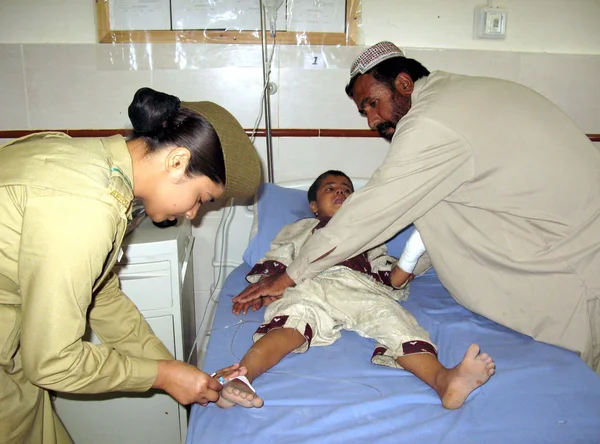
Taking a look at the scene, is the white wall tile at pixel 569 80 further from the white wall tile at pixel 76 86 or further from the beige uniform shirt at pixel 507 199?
the white wall tile at pixel 76 86

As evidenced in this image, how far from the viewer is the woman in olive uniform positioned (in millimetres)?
824

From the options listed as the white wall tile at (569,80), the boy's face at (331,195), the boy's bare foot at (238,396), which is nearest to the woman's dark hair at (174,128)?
the boy's bare foot at (238,396)

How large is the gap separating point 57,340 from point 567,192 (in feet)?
4.73

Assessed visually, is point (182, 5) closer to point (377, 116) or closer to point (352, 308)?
point (377, 116)

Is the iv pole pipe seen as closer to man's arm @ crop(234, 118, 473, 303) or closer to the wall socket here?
man's arm @ crop(234, 118, 473, 303)

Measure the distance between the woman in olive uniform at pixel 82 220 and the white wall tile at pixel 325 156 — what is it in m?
1.39

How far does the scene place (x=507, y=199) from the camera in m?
1.50

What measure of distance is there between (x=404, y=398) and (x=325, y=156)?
142cm

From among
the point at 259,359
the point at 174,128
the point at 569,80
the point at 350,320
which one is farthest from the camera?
the point at 569,80

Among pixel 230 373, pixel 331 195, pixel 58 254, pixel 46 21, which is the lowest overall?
pixel 230 373

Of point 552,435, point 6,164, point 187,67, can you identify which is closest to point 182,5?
point 187,67

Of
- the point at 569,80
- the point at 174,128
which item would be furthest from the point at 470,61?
the point at 174,128

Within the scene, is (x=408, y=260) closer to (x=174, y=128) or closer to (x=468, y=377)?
(x=468, y=377)

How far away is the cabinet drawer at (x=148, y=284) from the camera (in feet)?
5.80
